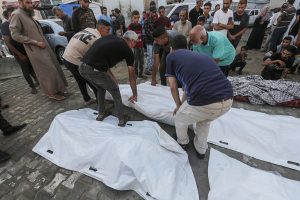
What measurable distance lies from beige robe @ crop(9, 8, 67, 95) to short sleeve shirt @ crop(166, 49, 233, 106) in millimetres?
2716

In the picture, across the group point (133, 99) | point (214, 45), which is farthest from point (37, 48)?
point (214, 45)

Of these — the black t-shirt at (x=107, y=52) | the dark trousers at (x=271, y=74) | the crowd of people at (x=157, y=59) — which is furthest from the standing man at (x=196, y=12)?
the black t-shirt at (x=107, y=52)

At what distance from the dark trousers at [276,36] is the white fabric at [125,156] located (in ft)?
20.0

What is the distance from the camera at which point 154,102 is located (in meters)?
2.92

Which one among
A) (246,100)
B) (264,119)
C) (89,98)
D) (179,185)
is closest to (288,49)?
(246,100)

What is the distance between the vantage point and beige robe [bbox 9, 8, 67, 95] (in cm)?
301

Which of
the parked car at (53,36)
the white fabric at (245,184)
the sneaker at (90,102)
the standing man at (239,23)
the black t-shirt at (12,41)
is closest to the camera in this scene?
the white fabric at (245,184)

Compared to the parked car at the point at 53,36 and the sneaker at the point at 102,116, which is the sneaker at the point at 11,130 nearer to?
the sneaker at the point at 102,116

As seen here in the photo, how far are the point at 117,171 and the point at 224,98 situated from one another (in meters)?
1.24

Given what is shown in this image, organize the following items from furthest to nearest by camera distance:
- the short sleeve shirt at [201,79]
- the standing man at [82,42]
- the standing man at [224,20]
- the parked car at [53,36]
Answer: the parked car at [53,36], the standing man at [224,20], the standing man at [82,42], the short sleeve shirt at [201,79]

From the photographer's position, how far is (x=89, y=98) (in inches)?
139

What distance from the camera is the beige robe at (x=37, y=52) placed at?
3.01 meters

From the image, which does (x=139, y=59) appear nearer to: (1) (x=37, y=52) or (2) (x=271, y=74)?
(1) (x=37, y=52)

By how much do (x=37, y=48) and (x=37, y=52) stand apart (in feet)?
0.23
